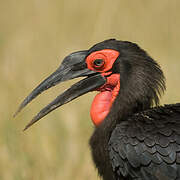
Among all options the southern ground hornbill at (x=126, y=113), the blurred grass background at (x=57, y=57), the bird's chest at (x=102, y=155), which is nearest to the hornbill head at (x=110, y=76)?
the southern ground hornbill at (x=126, y=113)

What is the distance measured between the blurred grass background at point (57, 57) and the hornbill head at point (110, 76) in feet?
4.31

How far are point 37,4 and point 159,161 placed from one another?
13.9ft

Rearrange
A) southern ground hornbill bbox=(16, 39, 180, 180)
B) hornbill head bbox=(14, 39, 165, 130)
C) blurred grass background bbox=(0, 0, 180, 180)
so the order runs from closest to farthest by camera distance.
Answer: southern ground hornbill bbox=(16, 39, 180, 180)
hornbill head bbox=(14, 39, 165, 130)
blurred grass background bbox=(0, 0, 180, 180)

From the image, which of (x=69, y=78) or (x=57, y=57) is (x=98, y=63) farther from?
(x=57, y=57)

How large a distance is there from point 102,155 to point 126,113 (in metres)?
0.40

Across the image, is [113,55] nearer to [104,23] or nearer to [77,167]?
[77,167]

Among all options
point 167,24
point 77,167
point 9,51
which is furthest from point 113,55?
point 167,24

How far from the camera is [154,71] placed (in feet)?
16.9

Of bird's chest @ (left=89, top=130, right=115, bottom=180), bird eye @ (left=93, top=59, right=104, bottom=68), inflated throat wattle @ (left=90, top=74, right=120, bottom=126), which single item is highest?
bird eye @ (left=93, top=59, right=104, bottom=68)

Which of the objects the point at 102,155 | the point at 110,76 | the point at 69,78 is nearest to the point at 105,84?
the point at 110,76

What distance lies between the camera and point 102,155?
5.14 m

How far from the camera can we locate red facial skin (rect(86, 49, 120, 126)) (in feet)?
17.0

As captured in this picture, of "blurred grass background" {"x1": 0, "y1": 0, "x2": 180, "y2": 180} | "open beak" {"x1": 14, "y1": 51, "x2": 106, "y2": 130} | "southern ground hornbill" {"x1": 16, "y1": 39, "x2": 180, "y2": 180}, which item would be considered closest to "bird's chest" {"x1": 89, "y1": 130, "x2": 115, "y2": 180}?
"southern ground hornbill" {"x1": 16, "y1": 39, "x2": 180, "y2": 180}

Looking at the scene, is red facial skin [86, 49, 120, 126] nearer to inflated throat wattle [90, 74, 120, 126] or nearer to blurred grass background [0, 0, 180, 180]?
inflated throat wattle [90, 74, 120, 126]
